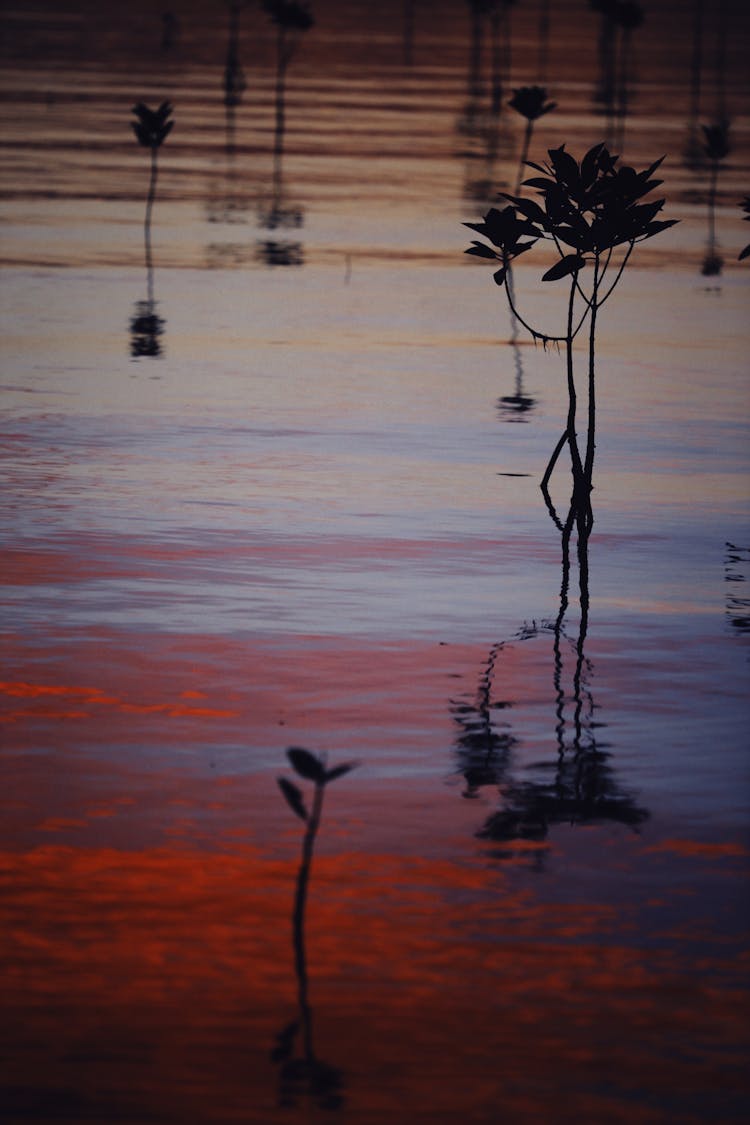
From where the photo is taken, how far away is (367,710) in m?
12.8

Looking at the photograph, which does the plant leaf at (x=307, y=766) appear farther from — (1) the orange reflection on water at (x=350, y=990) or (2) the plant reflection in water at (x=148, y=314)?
(2) the plant reflection in water at (x=148, y=314)

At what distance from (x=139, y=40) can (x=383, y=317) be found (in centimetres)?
11523

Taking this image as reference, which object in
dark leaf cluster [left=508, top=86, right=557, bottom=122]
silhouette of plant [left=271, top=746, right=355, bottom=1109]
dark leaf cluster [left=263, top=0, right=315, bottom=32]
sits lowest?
silhouette of plant [left=271, top=746, right=355, bottom=1109]

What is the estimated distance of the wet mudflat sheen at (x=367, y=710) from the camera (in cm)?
827

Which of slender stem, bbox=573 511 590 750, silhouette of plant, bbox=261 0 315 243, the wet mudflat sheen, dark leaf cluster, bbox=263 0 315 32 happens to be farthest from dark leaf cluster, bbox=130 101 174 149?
dark leaf cluster, bbox=263 0 315 32

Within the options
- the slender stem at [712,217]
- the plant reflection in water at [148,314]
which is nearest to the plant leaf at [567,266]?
the plant reflection in water at [148,314]

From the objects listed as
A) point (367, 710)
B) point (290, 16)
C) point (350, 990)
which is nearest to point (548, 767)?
point (367, 710)

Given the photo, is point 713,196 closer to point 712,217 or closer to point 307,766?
point 712,217

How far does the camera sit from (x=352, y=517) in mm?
18906

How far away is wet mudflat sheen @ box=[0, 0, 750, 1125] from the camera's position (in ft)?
27.1

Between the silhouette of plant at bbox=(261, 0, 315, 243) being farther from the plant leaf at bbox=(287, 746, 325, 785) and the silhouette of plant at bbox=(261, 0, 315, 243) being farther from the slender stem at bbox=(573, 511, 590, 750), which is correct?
the plant leaf at bbox=(287, 746, 325, 785)

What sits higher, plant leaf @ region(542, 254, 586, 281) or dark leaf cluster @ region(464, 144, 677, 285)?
dark leaf cluster @ region(464, 144, 677, 285)

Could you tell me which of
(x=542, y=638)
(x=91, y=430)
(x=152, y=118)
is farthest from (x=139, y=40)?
(x=542, y=638)

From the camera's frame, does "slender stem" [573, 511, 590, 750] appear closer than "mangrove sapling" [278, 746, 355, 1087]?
No
